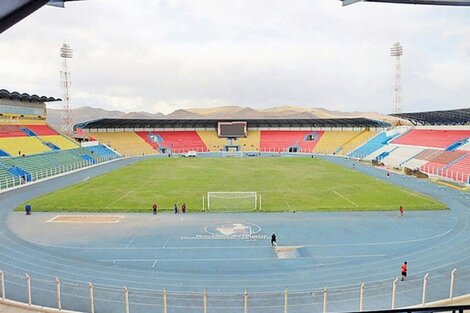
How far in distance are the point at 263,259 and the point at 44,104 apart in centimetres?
6117

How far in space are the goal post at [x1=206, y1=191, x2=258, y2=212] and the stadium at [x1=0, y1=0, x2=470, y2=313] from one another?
0.22 m

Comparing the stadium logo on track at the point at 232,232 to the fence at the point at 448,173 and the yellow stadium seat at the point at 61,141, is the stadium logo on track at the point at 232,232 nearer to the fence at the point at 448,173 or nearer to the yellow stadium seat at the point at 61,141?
the fence at the point at 448,173

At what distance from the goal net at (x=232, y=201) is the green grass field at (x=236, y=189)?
3.43 feet

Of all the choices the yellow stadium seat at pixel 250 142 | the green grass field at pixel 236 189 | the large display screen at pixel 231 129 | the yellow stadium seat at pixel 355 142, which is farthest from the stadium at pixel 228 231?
the large display screen at pixel 231 129

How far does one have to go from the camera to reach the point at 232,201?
32.8 metres

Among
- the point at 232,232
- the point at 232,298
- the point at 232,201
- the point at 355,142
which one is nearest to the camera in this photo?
the point at 232,298

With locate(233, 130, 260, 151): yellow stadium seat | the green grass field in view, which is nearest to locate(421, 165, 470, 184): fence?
the green grass field

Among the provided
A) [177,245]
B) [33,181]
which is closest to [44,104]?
[33,181]

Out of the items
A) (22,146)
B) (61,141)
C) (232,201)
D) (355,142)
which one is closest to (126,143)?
(61,141)

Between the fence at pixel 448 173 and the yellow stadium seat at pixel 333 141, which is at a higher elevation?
the yellow stadium seat at pixel 333 141

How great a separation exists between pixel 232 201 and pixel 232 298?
18.3m

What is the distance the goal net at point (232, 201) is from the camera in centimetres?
3042

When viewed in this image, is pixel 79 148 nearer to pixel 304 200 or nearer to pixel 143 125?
pixel 143 125

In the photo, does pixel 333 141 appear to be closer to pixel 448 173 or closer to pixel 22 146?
pixel 448 173
